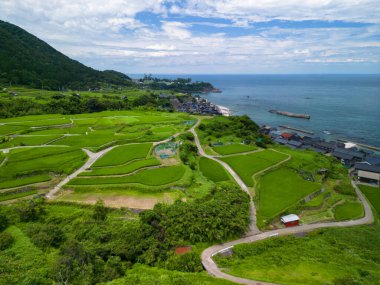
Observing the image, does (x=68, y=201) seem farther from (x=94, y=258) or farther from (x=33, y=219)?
(x=94, y=258)

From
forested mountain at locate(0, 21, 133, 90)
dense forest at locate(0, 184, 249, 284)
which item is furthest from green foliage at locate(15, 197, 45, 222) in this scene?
forested mountain at locate(0, 21, 133, 90)

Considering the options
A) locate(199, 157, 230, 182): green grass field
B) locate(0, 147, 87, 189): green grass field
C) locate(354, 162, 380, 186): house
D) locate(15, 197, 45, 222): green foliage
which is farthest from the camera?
locate(354, 162, 380, 186): house

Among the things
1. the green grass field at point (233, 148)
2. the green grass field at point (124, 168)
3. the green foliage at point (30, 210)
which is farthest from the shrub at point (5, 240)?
the green grass field at point (233, 148)

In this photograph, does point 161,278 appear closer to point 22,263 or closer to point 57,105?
point 22,263

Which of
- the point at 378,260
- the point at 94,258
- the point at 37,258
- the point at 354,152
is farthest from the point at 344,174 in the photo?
the point at 37,258

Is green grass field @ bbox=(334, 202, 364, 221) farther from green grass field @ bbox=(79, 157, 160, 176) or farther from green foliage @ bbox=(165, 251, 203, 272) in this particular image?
green grass field @ bbox=(79, 157, 160, 176)

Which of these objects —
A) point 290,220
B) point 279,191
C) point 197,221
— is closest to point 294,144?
point 279,191
